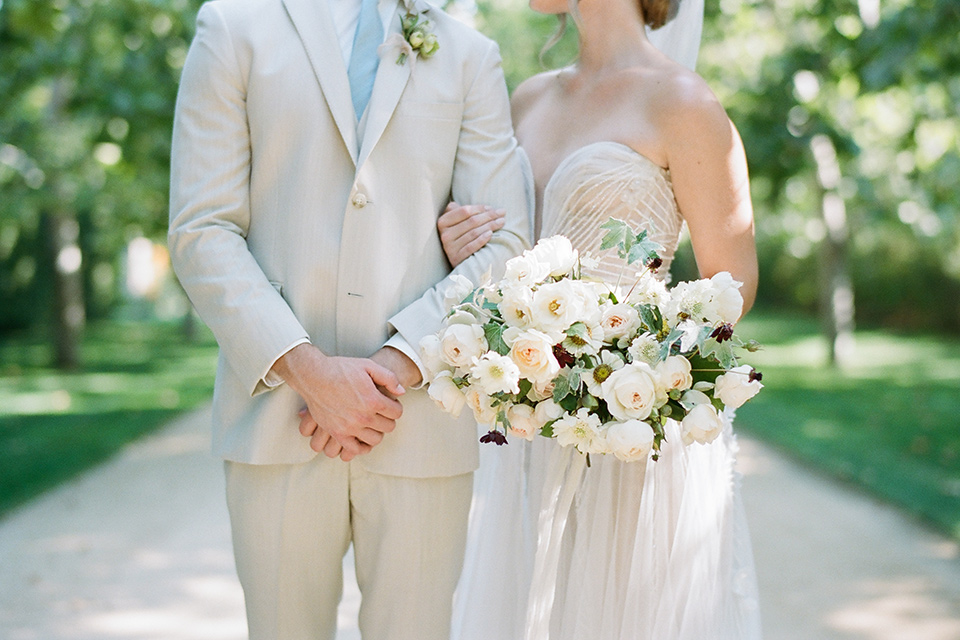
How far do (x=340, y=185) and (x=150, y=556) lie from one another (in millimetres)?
4129

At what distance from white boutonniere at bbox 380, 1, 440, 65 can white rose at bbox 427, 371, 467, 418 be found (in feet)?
2.62

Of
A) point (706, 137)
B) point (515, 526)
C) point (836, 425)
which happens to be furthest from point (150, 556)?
point (836, 425)

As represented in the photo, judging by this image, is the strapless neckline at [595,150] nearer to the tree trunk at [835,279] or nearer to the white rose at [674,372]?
the white rose at [674,372]

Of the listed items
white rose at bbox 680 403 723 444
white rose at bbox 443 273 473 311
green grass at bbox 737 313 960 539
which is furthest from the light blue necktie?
green grass at bbox 737 313 960 539

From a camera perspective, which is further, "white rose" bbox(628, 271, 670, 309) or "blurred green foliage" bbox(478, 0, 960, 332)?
"blurred green foliage" bbox(478, 0, 960, 332)

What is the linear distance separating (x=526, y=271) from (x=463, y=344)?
0.68 ft

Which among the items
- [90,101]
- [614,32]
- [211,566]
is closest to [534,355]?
[614,32]

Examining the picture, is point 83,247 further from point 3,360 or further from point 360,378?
point 360,378

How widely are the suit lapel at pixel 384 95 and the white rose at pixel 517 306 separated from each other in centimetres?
53

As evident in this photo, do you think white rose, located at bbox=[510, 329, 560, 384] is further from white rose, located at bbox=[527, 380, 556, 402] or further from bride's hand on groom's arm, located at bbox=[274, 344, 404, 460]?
bride's hand on groom's arm, located at bbox=[274, 344, 404, 460]

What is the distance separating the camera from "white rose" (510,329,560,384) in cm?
193

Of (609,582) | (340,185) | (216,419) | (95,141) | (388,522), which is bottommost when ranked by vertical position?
(609,582)

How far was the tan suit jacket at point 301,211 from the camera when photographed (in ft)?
7.30

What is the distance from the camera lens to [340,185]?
2295mm
